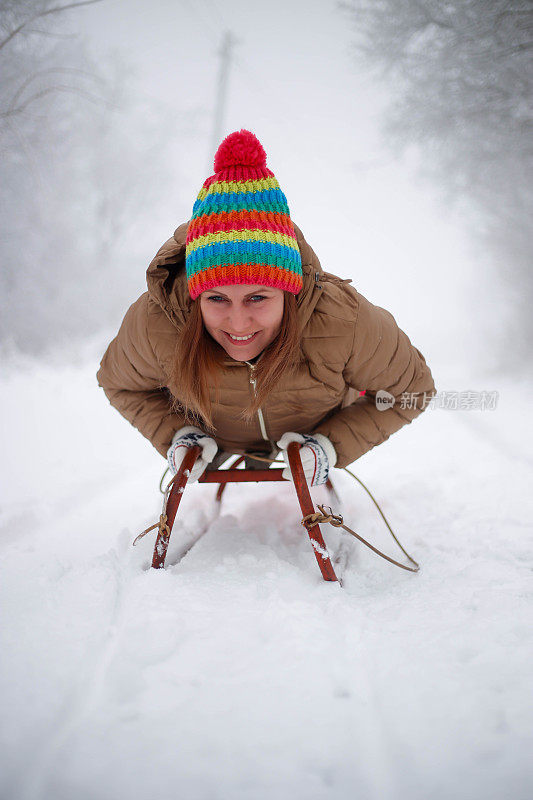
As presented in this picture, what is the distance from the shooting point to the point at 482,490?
2.02 m

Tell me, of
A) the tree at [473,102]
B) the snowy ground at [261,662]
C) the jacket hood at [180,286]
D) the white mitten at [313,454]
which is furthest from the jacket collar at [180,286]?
the tree at [473,102]

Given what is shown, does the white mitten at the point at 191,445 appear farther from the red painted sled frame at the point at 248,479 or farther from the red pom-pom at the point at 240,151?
the red pom-pom at the point at 240,151

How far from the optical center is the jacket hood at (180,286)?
1.26 m

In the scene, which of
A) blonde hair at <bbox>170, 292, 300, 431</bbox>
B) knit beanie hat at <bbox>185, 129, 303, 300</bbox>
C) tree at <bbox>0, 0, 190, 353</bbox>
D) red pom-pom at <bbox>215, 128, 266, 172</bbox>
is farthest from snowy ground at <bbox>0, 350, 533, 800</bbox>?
tree at <bbox>0, 0, 190, 353</bbox>

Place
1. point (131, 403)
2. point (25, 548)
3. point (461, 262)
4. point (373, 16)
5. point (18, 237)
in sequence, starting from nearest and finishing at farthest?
point (25, 548), point (131, 403), point (18, 237), point (373, 16), point (461, 262)

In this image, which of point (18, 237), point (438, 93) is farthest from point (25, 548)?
point (438, 93)

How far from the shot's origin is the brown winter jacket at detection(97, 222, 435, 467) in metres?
1.31

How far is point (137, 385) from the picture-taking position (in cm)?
159

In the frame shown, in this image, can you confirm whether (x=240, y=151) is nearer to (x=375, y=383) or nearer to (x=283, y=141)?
(x=375, y=383)

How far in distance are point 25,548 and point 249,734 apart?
1.00 meters

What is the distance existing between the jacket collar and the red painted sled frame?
1.32 ft

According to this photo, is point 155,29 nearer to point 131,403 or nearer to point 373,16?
point 373,16

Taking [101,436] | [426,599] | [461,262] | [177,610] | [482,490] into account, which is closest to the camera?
[177,610]

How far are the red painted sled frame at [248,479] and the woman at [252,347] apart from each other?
63 mm
